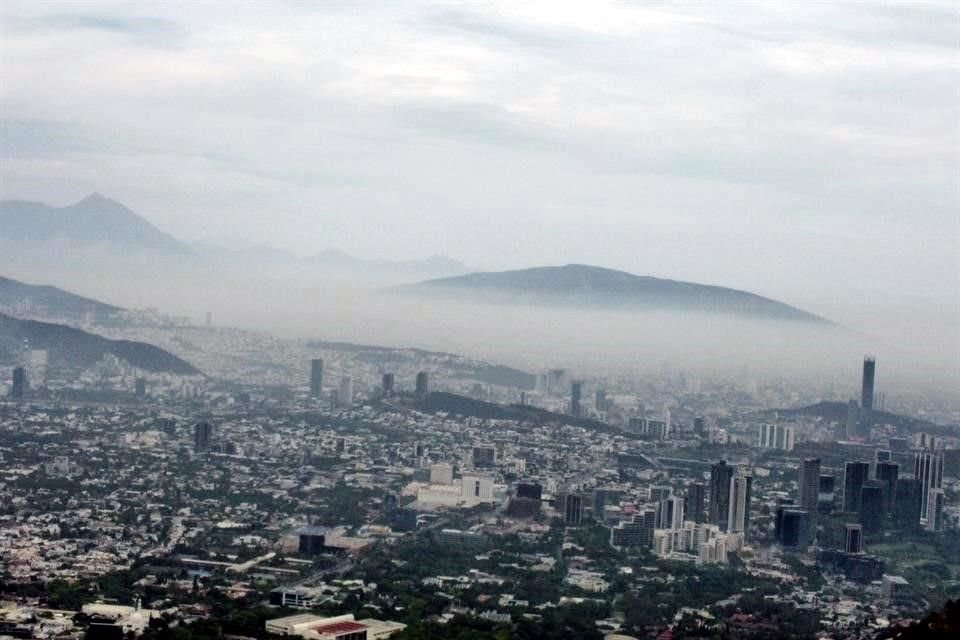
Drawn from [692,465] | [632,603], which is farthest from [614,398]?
[632,603]

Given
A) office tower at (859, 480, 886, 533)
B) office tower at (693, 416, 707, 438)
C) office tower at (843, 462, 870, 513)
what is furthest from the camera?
office tower at (693, 416, 707, 438)

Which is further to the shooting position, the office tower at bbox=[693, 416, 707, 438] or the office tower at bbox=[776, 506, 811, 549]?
the office tower at bbox=[693, 416, 707, 438]

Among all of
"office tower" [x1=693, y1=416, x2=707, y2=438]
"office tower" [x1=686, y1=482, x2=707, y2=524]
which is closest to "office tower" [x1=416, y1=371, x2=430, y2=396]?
"office tower" [x1=693, y1=416, x2=707, y2=438]

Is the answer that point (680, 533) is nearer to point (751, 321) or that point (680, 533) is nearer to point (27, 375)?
point (27, 375)

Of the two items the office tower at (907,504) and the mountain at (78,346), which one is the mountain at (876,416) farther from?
the mountain at (78,346)

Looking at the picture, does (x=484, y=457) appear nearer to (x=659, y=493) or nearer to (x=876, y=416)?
(x=659, y=493)

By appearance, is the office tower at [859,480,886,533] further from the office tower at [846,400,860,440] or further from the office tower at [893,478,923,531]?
the office tower at [846,400,860,440]
